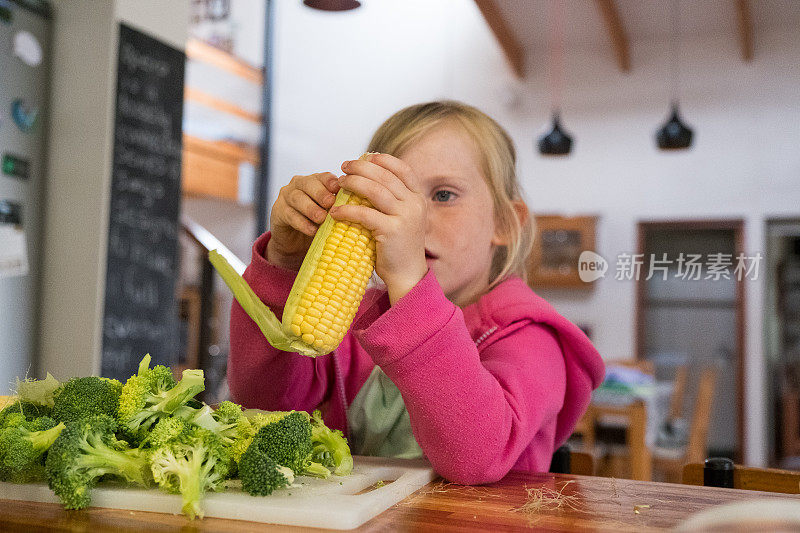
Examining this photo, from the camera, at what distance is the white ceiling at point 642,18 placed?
6.30 metres

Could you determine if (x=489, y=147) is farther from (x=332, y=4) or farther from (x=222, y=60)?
(x=222, y=60)

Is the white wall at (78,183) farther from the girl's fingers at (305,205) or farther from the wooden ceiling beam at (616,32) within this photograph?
the wooden ceiling beam at (616,32)

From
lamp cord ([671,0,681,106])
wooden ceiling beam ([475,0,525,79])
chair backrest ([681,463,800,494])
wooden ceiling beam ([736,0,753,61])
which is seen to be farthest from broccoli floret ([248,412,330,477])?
lamp cord ([671,0,681,106])

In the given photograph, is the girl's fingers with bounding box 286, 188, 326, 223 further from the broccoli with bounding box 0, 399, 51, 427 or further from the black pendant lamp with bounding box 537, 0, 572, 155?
the black pendant lamp with bounding box 537, 0, 572, 155

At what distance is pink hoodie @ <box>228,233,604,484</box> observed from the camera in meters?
0.84

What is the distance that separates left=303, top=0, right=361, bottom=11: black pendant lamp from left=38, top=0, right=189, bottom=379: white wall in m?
2.02

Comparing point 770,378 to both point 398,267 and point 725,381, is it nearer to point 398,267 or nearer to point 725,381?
point 725,381

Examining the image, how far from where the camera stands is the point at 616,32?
6.73 meters

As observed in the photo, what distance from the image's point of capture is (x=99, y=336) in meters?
3.09

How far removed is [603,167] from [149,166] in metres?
4.91

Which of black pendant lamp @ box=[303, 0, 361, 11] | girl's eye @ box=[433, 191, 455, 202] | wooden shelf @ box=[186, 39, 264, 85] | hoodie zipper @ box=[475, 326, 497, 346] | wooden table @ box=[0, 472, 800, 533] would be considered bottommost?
wooden table @ box=[0, 472, 800, 533]

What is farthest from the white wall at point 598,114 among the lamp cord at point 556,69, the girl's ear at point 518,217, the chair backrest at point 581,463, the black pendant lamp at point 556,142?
the chair backrest at point 581,463

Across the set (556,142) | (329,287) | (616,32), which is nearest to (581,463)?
(329,287)

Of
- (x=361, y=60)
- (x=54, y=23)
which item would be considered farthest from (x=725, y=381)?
(x=54, y=23)
